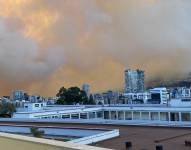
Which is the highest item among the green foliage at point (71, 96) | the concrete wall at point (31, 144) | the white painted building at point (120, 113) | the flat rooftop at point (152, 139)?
the green foliage at point (71, 96)

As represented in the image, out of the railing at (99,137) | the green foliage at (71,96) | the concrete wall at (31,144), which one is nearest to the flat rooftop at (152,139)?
the railing at (99,137)

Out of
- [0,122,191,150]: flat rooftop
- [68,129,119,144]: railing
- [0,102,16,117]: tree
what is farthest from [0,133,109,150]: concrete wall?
[0,102,16,117]: tree

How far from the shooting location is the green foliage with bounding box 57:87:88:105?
→ 249ft

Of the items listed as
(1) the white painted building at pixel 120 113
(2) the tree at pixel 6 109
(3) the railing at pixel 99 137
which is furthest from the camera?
(2) the tree at pixel 6 109

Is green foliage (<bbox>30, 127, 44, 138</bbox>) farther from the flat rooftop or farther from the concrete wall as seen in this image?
the concrete wall

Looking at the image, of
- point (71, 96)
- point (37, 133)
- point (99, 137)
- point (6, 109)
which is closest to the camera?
point (99, 137)

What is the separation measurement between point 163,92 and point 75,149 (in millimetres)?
84057

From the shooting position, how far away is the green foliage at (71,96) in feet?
249

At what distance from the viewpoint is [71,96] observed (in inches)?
3014

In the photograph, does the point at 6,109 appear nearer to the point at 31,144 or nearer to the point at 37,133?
the point at 37,133

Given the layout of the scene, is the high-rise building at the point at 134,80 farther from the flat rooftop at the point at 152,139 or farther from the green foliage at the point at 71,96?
the flat rooftop at the point at 152,139

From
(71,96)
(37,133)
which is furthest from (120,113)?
(37,133)

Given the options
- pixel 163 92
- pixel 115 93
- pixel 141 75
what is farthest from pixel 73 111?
pixel 141 75

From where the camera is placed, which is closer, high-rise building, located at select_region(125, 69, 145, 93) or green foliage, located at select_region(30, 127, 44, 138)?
green foliage, located at select_region(30, 127, 44, 138)
